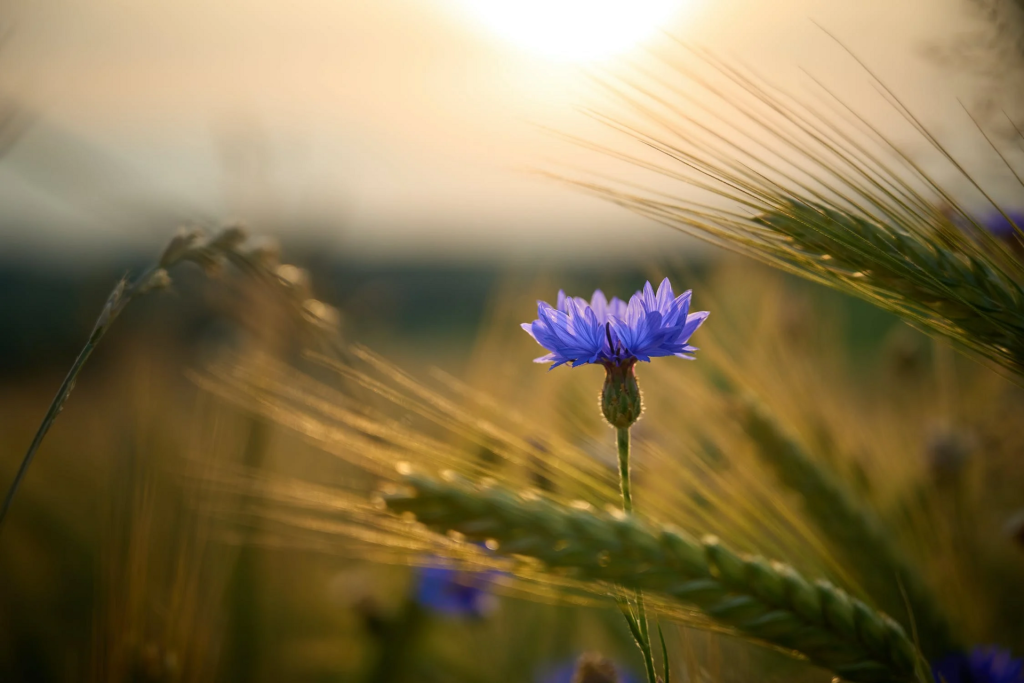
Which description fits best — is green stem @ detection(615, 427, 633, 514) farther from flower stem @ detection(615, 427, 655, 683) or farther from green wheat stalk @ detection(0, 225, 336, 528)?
green wheat stalk @ detection(0, 225, 336, 528)

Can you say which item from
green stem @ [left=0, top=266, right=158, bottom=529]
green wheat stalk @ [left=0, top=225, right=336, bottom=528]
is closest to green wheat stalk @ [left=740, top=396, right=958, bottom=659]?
green wheat stalk @ [left=0, top=225, right=336, bottom=528]

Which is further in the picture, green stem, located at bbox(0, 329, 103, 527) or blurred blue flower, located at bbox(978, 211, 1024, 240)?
blurred blue flower, located at bbox(978, 211, 1024, 240)

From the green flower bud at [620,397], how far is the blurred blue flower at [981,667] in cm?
81

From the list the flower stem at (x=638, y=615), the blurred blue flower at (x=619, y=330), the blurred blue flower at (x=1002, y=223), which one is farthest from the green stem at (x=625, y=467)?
the blurred blue flower at (x=1002, y=223)

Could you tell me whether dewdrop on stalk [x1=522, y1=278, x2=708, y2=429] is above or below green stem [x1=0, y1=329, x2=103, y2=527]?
above

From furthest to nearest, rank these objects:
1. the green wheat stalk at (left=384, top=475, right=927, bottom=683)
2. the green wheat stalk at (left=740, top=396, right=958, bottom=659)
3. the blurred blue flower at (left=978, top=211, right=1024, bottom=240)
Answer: the blurred blue flower at (left=978, top=211, right=1024, bottom=240), the green wheat stalk at (left=740, top=396, right=958, bottom=659), the green wheat stalk at (left=384, top=475, right=927, bottom=683)

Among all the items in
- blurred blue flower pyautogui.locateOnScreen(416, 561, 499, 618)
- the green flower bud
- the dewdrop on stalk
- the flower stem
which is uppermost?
the dewdrop on stalk

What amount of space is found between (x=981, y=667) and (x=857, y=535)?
11.8 inches

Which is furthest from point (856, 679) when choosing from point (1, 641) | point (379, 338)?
point (379, 338)

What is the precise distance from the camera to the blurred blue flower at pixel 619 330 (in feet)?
3.22

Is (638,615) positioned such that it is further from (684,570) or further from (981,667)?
(981,667)

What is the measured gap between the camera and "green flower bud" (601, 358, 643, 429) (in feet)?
3.27

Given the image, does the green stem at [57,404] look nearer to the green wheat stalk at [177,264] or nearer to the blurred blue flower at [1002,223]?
the green wheat stalk at [177,264]

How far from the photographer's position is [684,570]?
32.2 inches
